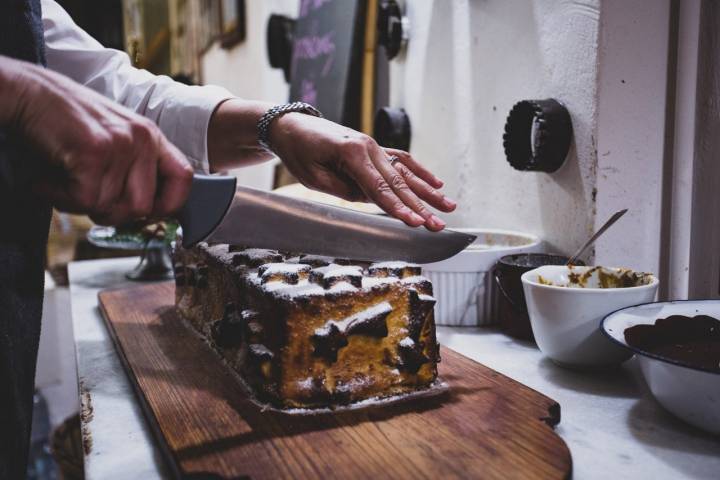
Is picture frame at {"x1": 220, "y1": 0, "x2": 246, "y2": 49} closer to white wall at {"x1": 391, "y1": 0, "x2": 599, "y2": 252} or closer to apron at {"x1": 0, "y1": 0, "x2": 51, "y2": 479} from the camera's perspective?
white wall at {"x1": 391, "y1": 0, "x2": 599, "y2": 252}

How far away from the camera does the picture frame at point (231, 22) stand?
3500 mm

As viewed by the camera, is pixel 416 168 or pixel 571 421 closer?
pixel 571 421

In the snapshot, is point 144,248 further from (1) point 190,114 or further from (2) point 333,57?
(2) point 333,57

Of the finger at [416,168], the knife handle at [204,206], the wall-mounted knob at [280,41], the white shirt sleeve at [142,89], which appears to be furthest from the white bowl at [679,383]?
the wall-mounted knob at [280,41]

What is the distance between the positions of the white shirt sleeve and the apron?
366 mm

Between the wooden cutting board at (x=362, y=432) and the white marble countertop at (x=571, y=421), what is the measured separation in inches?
1.4

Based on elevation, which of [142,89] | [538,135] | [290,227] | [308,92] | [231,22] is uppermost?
[231,22]

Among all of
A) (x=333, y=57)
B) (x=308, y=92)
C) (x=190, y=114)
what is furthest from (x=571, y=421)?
(x=308, y=92)

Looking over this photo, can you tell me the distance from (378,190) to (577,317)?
14.3 inches

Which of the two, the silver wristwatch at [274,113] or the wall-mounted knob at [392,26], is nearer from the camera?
the silver wristwatch at [274,113]

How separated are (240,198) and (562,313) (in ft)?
1.68

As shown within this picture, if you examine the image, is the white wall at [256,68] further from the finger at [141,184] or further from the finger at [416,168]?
the finger at [141,184]

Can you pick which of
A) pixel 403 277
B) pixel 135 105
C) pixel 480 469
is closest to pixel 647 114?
pixel 403 277

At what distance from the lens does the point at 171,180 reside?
635mm
